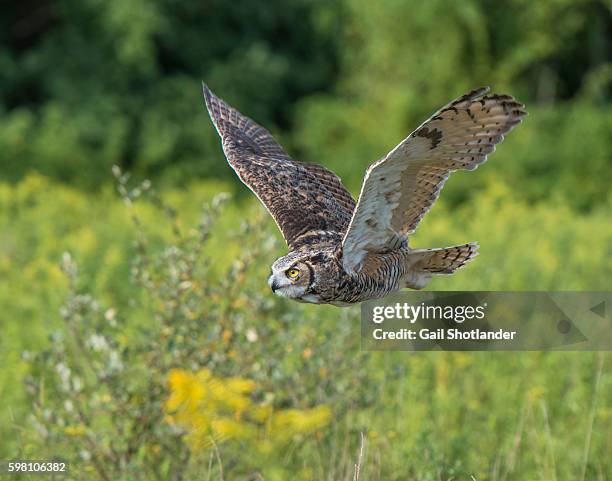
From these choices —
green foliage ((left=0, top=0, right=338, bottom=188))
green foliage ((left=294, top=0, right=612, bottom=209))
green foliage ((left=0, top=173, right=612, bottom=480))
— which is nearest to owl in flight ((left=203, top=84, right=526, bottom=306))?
green foliage ((left=0, top=173, right=612, bottom=480))

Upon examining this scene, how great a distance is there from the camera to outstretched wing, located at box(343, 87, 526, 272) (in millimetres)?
2787

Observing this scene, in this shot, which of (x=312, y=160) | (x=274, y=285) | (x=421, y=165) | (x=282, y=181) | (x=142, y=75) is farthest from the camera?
(x=142, y=75)

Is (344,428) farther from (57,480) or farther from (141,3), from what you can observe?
(141,3)

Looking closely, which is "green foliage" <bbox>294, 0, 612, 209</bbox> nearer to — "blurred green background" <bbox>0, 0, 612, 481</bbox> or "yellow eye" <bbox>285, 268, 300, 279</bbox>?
"blurred green background" <bbox>0, 0, 612, 481</bbox>

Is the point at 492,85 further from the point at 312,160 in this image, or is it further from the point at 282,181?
the point at 282,181

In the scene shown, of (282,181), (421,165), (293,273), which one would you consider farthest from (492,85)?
(293,273)

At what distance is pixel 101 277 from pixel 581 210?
8973 mm

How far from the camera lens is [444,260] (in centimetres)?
312

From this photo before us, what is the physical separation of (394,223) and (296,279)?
386 millimetres

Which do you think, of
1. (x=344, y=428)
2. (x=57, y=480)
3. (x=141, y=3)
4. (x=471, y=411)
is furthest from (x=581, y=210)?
(x=57, y=480)

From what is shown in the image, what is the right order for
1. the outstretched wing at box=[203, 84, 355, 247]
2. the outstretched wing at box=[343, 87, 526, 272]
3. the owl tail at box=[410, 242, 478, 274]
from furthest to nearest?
the outstretched wing at box=[203, 84, 355, 247] < the owl tail at box=[410, 242, 478, 274] < the outstretched wing at box=[343, 87, 526, 272]

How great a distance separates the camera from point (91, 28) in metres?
18.3

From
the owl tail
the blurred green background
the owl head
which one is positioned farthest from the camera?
the blurred green background

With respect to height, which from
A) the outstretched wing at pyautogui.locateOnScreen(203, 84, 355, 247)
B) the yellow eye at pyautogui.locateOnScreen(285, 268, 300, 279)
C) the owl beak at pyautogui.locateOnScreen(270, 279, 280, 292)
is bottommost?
the owl beak at pyautogui.locateOnScreen(270, 279, 280, 292)
